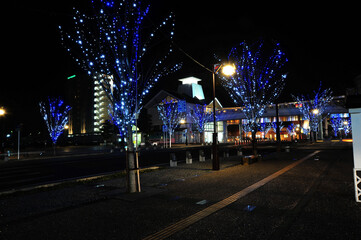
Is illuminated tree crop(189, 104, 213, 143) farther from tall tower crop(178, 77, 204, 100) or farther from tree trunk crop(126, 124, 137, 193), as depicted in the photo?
tree trunk crop(126, 124, 137, 193)

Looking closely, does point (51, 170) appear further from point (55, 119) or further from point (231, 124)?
point (231, 124)

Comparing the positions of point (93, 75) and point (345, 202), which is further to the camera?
point (93, 75)

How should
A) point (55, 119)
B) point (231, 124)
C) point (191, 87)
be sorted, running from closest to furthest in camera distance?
point (55, 119)
point (231, 124)
point (191, 87)

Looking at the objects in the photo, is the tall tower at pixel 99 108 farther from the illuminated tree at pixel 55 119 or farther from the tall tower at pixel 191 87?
the illuminated tree at pixel 55 119

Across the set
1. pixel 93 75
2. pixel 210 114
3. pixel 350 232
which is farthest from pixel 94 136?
pixel 350 232

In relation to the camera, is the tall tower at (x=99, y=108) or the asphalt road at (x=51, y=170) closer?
the asphalt road at (x=51, y=170)

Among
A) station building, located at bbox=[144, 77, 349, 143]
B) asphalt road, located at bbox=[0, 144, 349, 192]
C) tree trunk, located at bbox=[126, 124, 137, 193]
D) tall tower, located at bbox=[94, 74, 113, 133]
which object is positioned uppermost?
tall tower, located at bbox=[94, 74, 113, 133]

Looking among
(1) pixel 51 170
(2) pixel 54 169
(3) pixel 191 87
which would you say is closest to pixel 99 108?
(3) pixel 191 87

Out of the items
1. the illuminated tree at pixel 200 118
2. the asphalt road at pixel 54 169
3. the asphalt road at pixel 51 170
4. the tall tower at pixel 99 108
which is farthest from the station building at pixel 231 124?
the tall tower at pixel 99 108

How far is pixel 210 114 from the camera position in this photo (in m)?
56.6

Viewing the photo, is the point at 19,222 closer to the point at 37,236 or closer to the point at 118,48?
the point at 37,236

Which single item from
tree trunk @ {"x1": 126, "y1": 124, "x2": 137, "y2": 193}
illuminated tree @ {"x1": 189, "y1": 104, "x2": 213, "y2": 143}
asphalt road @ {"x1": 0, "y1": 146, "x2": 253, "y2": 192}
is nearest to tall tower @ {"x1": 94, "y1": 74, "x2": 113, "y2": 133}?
illuminated tree @ {"x1": 189, "y1": 104, "x2": 213, "y2": 143}

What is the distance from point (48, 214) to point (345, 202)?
24.9 ft

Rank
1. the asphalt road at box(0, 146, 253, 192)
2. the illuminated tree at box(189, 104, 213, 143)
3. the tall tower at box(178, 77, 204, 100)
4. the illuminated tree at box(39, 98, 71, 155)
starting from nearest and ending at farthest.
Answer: the asphalt road at box(0, 146, 253, 192) < the illuminated tree at box(39, 98, 71, 155) < the illuminated tree at box(189, 104, 213, 143) < the tall tower at box(178, 77, 204, 100)
